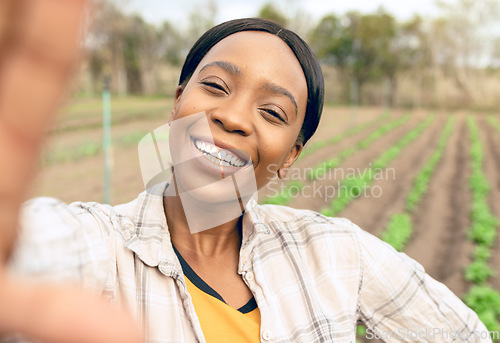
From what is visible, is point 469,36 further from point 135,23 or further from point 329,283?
point 329,283

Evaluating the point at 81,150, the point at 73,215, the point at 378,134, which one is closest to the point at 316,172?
the point at 81,150

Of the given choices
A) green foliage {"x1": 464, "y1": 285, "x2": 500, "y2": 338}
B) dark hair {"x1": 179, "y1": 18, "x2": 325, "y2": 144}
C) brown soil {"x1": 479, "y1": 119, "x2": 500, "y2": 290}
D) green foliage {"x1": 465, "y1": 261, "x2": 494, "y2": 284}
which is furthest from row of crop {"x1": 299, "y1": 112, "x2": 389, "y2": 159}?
dark hair {"x1": 179, "y1": 18, "x2": 325, "y2": 144}

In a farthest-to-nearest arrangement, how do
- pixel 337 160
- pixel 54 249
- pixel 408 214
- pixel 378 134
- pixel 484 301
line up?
1. pixel 378 134
2. pixel 337 160
3. pixel 408 214
4. pixel 484 301
5. pixel 54 249

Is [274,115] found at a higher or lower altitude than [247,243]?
higher

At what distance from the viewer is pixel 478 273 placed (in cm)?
435

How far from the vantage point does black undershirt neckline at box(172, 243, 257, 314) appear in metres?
1.13

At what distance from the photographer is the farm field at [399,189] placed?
477 centimetres

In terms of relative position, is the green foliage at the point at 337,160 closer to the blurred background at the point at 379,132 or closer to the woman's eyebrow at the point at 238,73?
the blurred background at the point at 379,132

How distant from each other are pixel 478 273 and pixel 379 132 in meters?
9.38

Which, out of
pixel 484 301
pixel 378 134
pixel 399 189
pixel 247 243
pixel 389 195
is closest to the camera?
pixel 247 243

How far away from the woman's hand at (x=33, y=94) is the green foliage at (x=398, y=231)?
4.90 metres

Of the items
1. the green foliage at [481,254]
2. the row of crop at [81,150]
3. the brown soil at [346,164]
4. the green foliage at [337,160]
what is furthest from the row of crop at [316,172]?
the row of crop at [81,150]

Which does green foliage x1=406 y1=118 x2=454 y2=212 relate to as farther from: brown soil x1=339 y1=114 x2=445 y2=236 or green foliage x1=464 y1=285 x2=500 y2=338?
green foliage x1=464 y1=285 x2=500 y2=338

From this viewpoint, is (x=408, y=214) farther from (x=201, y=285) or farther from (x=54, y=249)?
(x=54, y=249)
